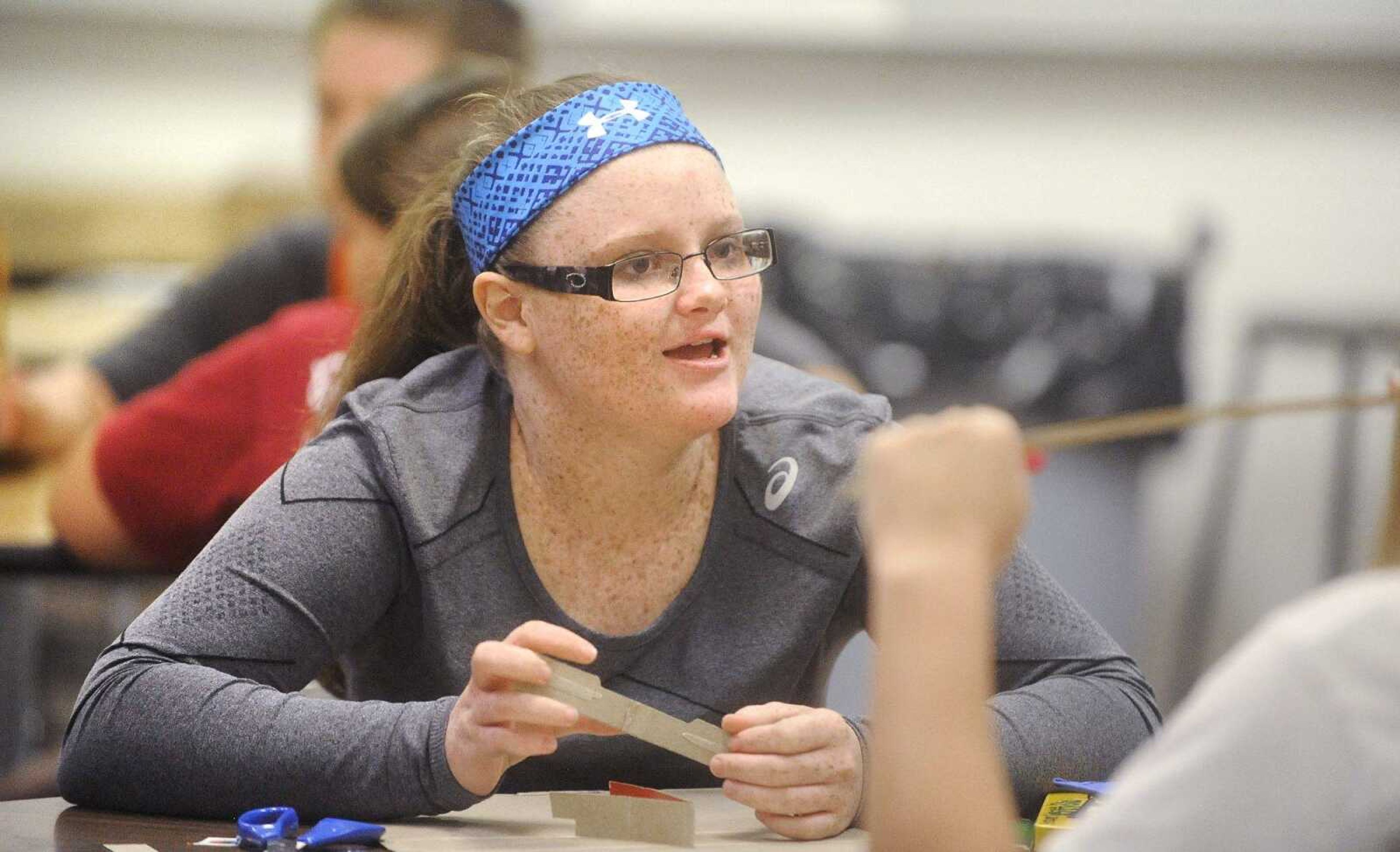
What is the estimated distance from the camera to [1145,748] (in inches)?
37.4

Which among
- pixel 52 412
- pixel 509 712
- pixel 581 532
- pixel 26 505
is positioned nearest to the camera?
pixel 509 712

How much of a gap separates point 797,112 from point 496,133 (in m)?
3.19

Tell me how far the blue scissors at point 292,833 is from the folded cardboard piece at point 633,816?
0.16m

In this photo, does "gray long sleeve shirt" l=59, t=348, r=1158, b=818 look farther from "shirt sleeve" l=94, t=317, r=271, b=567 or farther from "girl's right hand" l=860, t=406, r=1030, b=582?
"shirt sleeve" l=94, t=317, r=271, b=567

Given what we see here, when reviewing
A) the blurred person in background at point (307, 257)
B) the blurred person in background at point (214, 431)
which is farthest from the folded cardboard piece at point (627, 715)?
the blurred person in background at point (307, 257)

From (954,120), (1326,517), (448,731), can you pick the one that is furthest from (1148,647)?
(448,731)

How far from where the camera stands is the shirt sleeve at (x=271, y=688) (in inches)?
52.8

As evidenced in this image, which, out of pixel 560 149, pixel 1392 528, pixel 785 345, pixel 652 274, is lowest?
pixel 785 345

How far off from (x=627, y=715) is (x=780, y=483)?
0.39 meters

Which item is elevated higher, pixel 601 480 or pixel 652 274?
pixel 652 274

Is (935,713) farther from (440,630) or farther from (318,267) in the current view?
(318,267)

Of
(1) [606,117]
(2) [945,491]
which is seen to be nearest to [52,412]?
(1) [606,117]

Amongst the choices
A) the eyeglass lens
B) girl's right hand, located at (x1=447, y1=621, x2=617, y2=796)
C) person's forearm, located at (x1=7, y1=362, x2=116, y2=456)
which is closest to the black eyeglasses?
the eyeglass lens

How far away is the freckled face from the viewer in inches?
58.5
